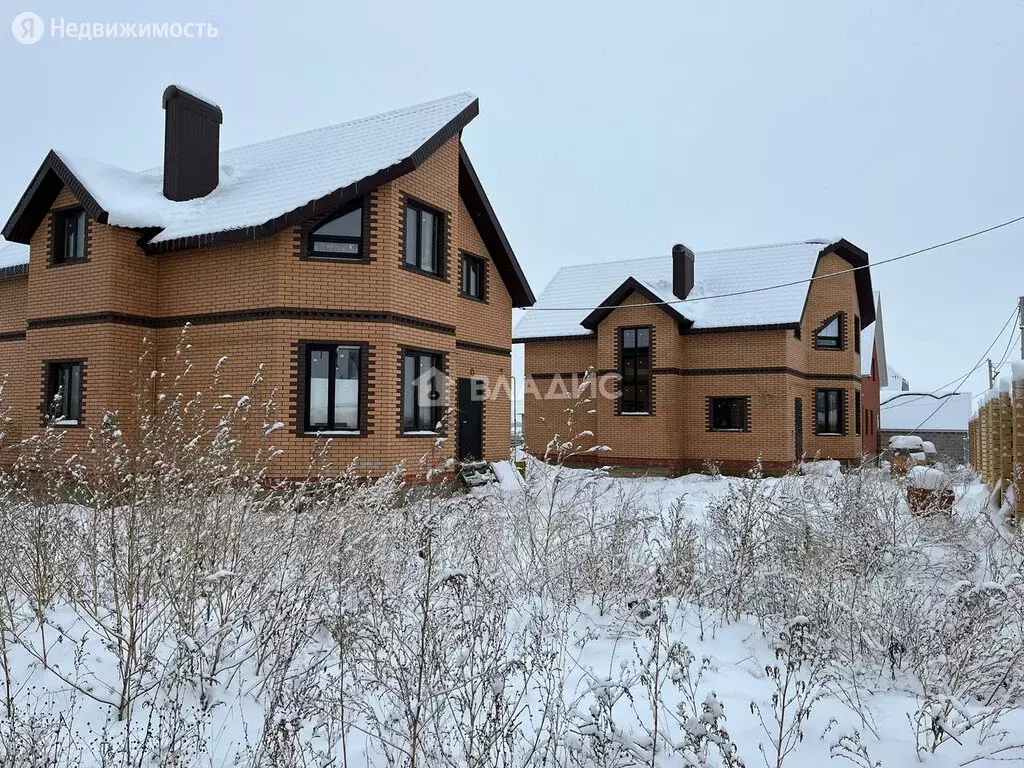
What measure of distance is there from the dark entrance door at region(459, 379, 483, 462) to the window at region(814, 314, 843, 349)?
11703 mm

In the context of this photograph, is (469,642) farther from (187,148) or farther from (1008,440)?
(187,148)

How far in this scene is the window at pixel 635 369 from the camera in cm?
1916

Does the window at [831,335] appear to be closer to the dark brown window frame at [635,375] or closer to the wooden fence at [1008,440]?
the dark brown window frame at [635,375]

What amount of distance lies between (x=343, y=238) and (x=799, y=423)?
1410cm

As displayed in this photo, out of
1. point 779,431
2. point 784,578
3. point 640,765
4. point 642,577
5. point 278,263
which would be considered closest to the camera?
point 640,765

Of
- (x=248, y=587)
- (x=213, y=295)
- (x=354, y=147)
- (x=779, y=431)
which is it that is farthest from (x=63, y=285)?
(x=779, y=431)

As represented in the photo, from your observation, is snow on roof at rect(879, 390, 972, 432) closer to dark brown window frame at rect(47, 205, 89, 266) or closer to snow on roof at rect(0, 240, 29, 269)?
dark brown window frame at rect(47, 205, 89, 266)

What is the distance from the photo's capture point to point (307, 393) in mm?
10719

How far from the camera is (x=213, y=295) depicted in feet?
36.7

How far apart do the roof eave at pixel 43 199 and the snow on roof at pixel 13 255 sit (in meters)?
1.02

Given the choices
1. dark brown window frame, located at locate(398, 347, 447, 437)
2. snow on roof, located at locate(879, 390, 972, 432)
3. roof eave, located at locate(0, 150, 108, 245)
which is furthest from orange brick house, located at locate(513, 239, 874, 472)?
snow on roof, located at locate(879, 390, 972, 432)

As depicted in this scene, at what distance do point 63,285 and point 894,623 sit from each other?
12.7 meters

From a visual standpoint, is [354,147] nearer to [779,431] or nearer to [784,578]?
[784,578]

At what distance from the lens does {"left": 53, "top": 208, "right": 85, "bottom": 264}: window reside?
11.9 meters
